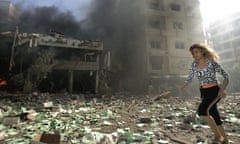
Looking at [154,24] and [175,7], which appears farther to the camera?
[175,7]

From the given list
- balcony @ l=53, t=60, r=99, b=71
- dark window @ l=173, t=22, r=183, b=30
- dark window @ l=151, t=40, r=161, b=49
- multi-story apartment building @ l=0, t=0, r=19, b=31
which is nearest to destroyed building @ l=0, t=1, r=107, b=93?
balcony @ l=53, t=60, r=99, b=71

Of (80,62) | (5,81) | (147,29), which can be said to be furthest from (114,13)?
(5,81)

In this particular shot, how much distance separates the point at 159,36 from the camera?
25703 mm

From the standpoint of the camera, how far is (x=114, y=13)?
97.1ft

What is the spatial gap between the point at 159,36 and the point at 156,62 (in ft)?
13.4

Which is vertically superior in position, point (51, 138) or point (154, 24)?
point (154, 24)

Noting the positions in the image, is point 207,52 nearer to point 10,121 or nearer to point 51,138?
point 51,138

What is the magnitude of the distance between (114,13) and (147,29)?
7.72 meters

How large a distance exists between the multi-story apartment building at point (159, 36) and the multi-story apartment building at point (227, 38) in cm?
1264

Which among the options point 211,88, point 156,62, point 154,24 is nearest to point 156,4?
point 154,24

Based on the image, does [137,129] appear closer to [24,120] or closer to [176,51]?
[24,120]

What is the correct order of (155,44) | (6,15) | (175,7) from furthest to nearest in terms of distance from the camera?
(175,7) → (155,44) → (6,15)

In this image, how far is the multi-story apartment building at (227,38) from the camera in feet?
117

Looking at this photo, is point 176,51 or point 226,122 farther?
point 176,51
